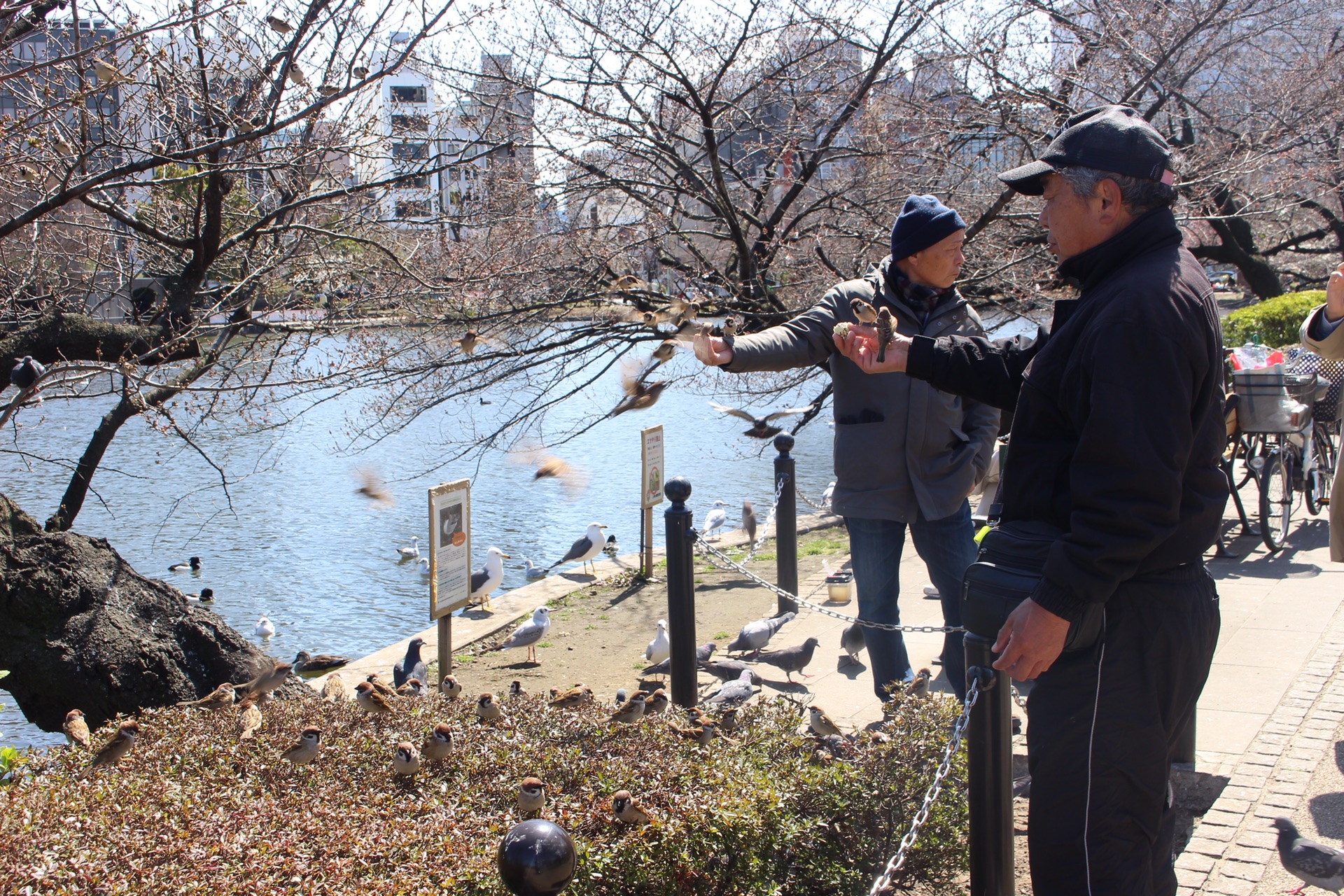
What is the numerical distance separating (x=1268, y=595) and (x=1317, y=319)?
3.17 m

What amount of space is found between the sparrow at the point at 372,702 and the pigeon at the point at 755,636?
8.68 ft

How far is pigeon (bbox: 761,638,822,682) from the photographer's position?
248 inches

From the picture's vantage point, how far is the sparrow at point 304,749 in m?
4.10

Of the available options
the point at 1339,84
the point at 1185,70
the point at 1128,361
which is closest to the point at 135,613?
the point at 1128,361

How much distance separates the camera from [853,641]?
643 centimetres

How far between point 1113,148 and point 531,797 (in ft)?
8.83

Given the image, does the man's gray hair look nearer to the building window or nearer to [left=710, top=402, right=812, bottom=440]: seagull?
[left=710, top=402, right=812, bottom=440]: seagull

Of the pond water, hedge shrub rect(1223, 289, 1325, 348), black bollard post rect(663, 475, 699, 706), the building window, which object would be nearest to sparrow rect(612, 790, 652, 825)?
black bollard post rect(663, 475, 699, 706)

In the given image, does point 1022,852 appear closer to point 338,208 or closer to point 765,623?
point 765,623

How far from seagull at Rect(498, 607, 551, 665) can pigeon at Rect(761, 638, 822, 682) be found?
6.31 feet

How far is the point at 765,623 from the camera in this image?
684 centimetres

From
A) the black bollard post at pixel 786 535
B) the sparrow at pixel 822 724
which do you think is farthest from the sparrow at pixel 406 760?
the black bollard post at pixel 786 535

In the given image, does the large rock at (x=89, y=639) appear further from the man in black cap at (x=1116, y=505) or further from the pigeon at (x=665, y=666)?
the man in black cap at (x=1116, y=505)

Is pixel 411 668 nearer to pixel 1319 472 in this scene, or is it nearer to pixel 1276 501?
pixel 1276 501
